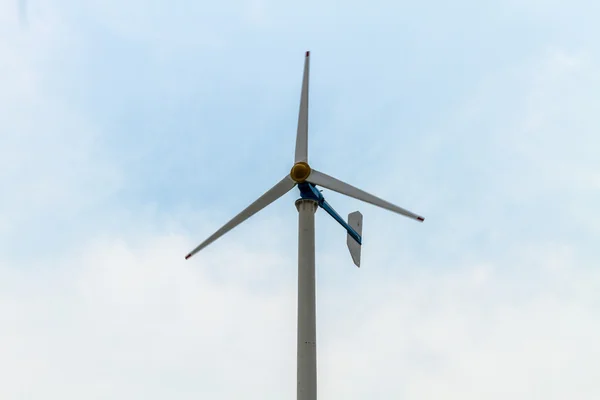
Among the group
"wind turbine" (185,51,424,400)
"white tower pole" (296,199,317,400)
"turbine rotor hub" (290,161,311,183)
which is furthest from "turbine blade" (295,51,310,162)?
"white tower pole" (296,199,317,400)

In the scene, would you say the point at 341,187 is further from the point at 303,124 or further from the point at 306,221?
the point at 303,124

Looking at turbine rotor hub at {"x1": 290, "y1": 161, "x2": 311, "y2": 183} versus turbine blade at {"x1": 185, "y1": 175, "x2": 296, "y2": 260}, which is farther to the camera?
turbine blade at {"x1": 185, "y1": 175, "x2": 296, "y2": 260}

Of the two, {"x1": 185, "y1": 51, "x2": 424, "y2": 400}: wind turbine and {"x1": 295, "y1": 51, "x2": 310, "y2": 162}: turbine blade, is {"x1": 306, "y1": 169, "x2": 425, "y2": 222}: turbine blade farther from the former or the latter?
{"x1": 295, "y1": 51, "x2": 310, "y2": 162}: turbine blade

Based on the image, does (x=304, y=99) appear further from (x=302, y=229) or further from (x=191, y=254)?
(x=191, y=254)

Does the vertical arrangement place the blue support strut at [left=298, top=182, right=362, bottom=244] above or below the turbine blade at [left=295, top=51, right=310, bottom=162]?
below

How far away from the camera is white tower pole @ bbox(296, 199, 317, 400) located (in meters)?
37.3

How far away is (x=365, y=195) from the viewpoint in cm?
4325

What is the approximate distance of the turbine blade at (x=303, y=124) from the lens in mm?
44844

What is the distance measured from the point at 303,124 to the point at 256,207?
711cm

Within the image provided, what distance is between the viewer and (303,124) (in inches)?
1823

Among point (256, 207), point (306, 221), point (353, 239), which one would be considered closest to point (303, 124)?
point (256, 207)

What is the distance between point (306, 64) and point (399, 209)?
13.8 meters

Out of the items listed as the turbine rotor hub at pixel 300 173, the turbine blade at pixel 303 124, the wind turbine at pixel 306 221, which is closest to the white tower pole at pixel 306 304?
the wind turbine at pixel 306 221

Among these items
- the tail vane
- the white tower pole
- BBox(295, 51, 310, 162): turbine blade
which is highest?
BBox(295, 51, 310, 162): turbine blade
